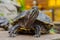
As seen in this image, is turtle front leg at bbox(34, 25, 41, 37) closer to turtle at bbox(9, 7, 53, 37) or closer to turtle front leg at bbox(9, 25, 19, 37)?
turtle at bbox(9, 7, 53, 37)

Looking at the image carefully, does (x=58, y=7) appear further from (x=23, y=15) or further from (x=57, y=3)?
(x=23, y=15)

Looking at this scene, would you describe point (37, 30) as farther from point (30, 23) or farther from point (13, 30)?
point (13, 30)

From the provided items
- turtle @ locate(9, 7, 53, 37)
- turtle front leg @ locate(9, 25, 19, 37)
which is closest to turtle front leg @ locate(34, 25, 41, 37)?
turtle @ locate(9, 7, 53, 37)

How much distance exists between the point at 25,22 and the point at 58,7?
834cm

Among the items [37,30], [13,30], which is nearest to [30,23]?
[37,30]

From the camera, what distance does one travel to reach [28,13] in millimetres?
3305

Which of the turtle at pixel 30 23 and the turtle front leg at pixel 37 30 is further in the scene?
the turtle front leg at pixel 37 30

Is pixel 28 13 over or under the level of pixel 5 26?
over

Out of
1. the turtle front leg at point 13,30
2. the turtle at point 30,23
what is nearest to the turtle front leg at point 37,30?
the turtle at point 30,23

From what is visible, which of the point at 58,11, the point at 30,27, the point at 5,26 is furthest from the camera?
the point at 58,11

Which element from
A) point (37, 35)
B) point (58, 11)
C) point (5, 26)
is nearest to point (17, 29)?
point (37, 35)

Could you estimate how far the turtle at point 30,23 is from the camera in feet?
10.8

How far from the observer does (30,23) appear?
3.37 m

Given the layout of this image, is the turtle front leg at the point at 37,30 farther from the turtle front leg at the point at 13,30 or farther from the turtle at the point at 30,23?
the turtle front leg at the point at 13,30
